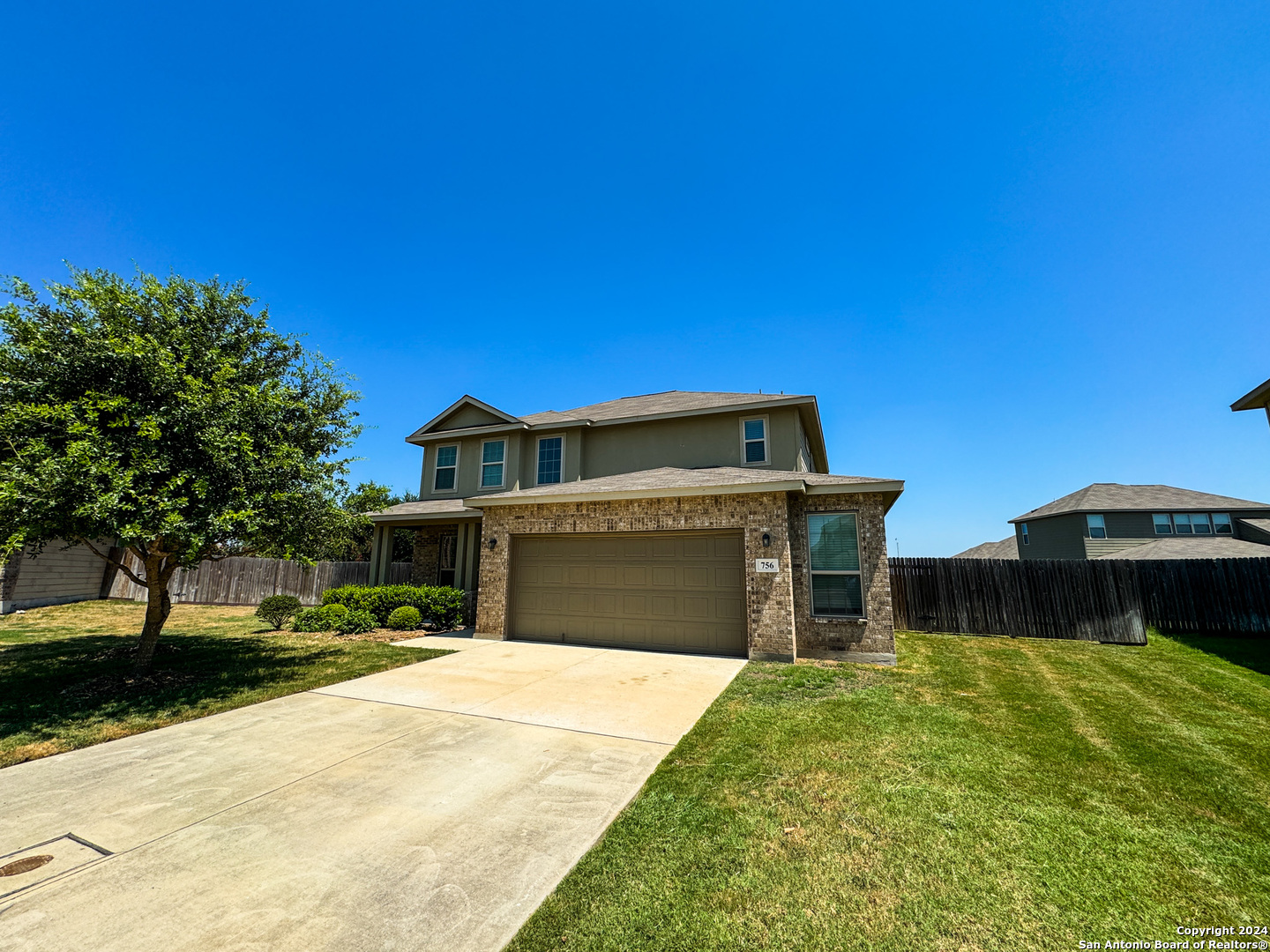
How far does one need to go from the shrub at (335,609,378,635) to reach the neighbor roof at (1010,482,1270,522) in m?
29.1

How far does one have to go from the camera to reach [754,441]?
519 inches

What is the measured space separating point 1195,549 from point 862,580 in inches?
746

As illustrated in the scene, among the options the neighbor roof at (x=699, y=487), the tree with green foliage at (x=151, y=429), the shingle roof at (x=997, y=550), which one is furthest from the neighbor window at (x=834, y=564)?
the shingle roof at (x=997, y=550)

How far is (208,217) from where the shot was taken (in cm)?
1175

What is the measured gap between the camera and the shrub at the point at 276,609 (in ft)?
40.8

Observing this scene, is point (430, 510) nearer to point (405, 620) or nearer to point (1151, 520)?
point (405, 620)

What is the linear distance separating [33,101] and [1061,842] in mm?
17655

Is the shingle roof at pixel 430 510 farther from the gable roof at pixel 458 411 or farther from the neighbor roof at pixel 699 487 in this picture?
the neighbor roof at pixel 699 487

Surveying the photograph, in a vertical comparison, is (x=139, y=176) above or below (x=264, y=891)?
above

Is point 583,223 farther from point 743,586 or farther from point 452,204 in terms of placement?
point 743,586

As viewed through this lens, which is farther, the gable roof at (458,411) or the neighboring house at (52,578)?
the gable roof at (458,411)

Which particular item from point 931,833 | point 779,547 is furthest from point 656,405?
point 931,833

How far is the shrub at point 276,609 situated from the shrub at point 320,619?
0.35 m

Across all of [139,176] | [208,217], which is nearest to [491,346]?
[208,217]
